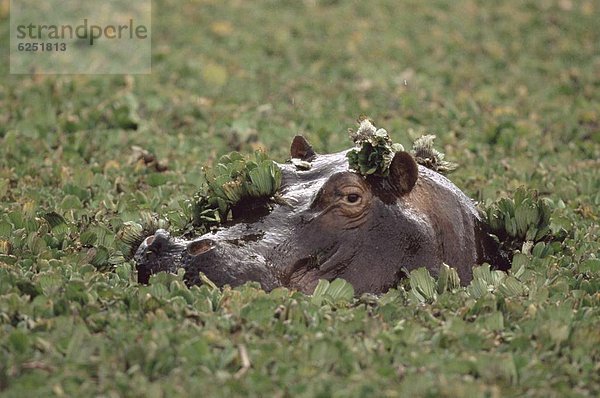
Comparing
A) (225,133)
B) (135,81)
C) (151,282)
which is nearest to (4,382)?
(151,282)

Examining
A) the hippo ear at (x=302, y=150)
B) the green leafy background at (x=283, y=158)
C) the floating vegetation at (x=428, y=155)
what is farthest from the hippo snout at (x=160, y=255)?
the floating vegetation at (x=428, y=155)

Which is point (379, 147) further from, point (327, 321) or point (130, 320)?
point (130, 320)

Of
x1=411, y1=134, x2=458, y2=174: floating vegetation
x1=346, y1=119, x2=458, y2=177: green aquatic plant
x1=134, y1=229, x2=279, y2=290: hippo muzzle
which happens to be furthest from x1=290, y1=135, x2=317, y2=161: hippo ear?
x1=134, y1=229, x2=279, y2=290: hippo muzzle

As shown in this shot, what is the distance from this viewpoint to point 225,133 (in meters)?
10.0

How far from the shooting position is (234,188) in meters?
5.79

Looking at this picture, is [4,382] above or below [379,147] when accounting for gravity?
below

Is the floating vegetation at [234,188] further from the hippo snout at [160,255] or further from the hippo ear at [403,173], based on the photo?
the hippo ear at [403,173]

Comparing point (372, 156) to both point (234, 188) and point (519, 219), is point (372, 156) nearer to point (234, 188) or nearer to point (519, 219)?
point (234, 188)

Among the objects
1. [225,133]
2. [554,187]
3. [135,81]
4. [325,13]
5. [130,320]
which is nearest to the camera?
[130,320]

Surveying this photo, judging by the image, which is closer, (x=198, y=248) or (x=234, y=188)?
(x=198, y=248)

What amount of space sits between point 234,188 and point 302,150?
799 mm

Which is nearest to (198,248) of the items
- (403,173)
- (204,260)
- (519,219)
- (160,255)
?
(204,260)

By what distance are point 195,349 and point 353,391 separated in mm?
708

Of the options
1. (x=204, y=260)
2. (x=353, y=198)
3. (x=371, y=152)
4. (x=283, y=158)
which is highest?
(x=371, y=152)
